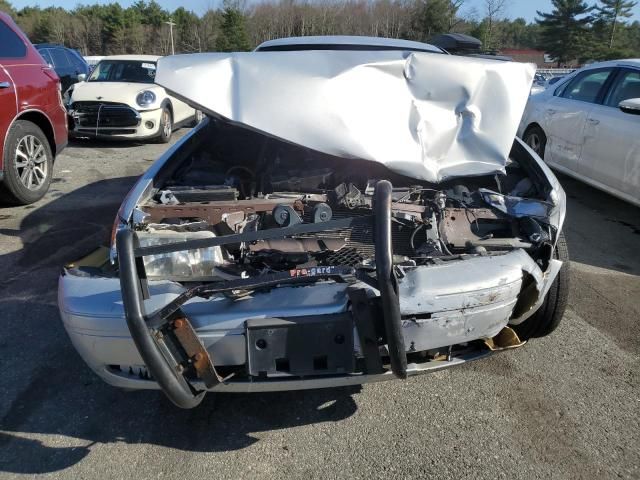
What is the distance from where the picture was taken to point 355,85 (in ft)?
8.55

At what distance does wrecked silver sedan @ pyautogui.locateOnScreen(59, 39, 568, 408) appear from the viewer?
1.82m

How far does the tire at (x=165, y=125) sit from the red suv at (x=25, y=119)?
3.05 m

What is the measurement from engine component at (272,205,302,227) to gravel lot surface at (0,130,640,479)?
34.4 inches

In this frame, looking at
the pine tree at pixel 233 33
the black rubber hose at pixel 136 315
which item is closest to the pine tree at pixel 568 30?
the pine tree at pixel 233 33

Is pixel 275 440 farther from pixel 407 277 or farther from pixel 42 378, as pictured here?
pixel 42 378

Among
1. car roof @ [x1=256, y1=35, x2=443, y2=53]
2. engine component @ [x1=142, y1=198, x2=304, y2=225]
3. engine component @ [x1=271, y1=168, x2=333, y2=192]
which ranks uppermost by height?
car roof @ [x1=256, y1=35, x2=443, y2=53]

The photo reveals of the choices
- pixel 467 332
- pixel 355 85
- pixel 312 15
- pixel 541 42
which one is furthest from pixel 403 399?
pixel 541 42

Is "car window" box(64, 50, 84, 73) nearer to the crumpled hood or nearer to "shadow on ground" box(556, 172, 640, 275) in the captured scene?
the crumpled hood

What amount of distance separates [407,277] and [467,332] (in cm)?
34

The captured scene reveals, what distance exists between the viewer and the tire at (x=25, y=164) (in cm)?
495

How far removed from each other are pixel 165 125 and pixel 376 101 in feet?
23.4

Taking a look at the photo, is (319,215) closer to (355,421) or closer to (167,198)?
(167,198)

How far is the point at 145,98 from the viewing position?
841 centimetres

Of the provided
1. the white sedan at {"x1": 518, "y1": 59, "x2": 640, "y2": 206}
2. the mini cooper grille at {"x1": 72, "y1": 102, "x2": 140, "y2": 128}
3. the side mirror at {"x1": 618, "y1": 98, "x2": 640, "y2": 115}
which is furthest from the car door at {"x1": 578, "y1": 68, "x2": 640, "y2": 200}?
the mini cooper grille at {"x1": 72, "y1": 102, "x2": 140, "y2": 128}
